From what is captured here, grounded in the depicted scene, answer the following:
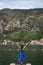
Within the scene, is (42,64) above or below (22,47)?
below

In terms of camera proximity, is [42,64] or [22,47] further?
[42,64]
